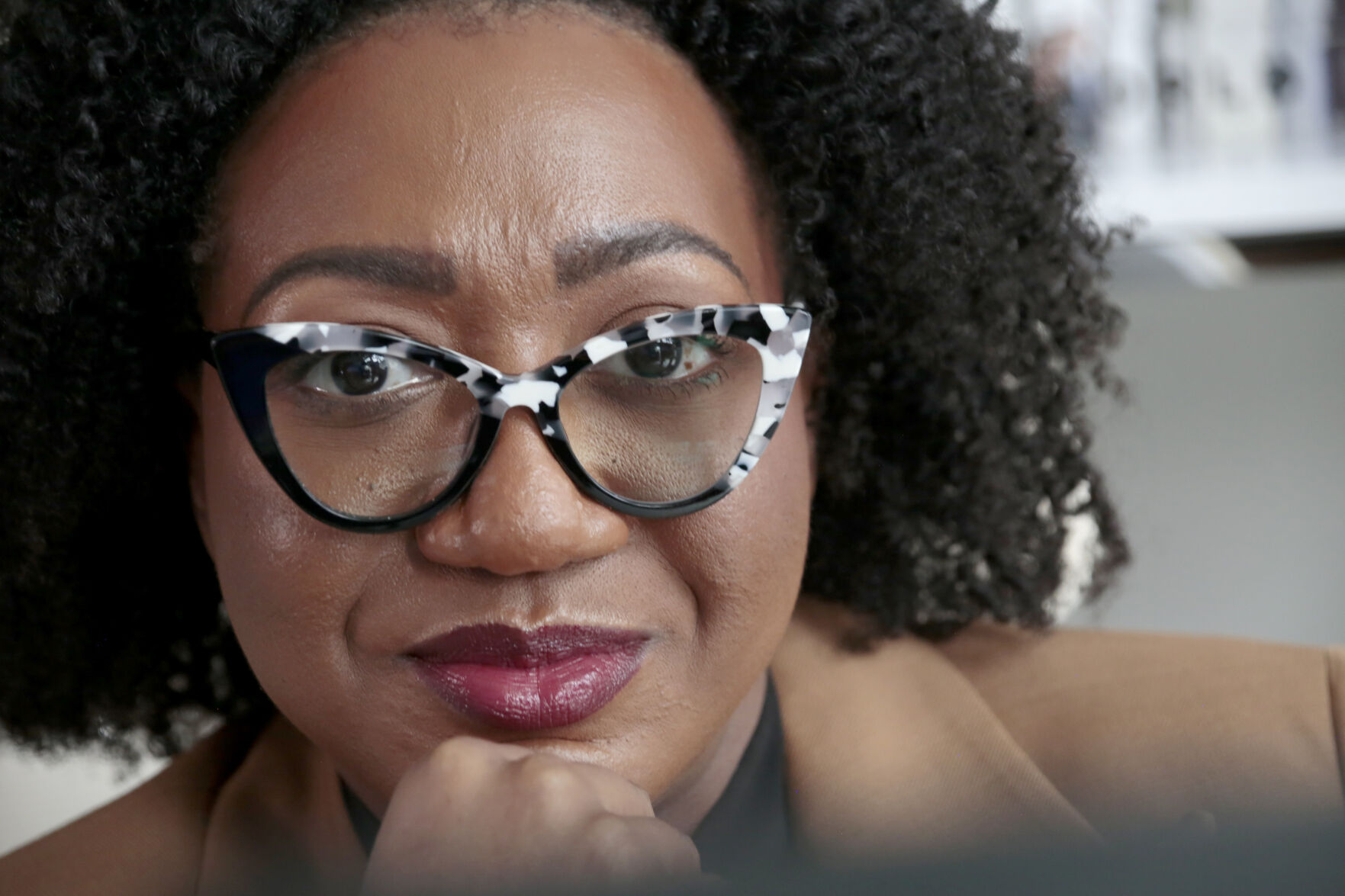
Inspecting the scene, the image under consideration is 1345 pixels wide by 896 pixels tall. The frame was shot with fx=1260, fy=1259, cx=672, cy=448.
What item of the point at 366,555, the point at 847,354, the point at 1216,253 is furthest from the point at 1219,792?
the point at 1216,253

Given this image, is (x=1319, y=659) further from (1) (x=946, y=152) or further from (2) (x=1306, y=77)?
(2) (x=1306, y=77)

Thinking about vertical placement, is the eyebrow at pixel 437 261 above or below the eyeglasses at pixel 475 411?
above

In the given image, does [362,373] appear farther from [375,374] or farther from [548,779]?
[548,779]

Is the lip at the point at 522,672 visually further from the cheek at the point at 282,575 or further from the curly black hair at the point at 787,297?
the curly black hair at the point at 787,297

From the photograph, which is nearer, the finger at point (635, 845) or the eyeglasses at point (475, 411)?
the finger at point (635, 845)

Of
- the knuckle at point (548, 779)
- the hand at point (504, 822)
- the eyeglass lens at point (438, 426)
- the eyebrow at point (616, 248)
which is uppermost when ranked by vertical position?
the eyebrow at point (616, 248)

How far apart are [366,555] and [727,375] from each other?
0.91 feet

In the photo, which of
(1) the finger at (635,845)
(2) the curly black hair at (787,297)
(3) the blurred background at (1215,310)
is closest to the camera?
(1) the finger at (635,845)

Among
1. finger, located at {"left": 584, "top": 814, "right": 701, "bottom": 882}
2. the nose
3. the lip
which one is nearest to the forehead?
the nose

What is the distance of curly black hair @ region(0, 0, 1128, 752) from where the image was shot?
968 mm

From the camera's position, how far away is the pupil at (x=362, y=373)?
33.0 inches

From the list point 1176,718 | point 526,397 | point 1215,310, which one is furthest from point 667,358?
point 1215,310

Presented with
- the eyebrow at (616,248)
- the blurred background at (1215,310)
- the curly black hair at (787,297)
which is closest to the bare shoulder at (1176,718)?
the curly black hair at (787,297)

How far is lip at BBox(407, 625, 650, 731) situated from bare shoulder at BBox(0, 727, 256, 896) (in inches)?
16.2
